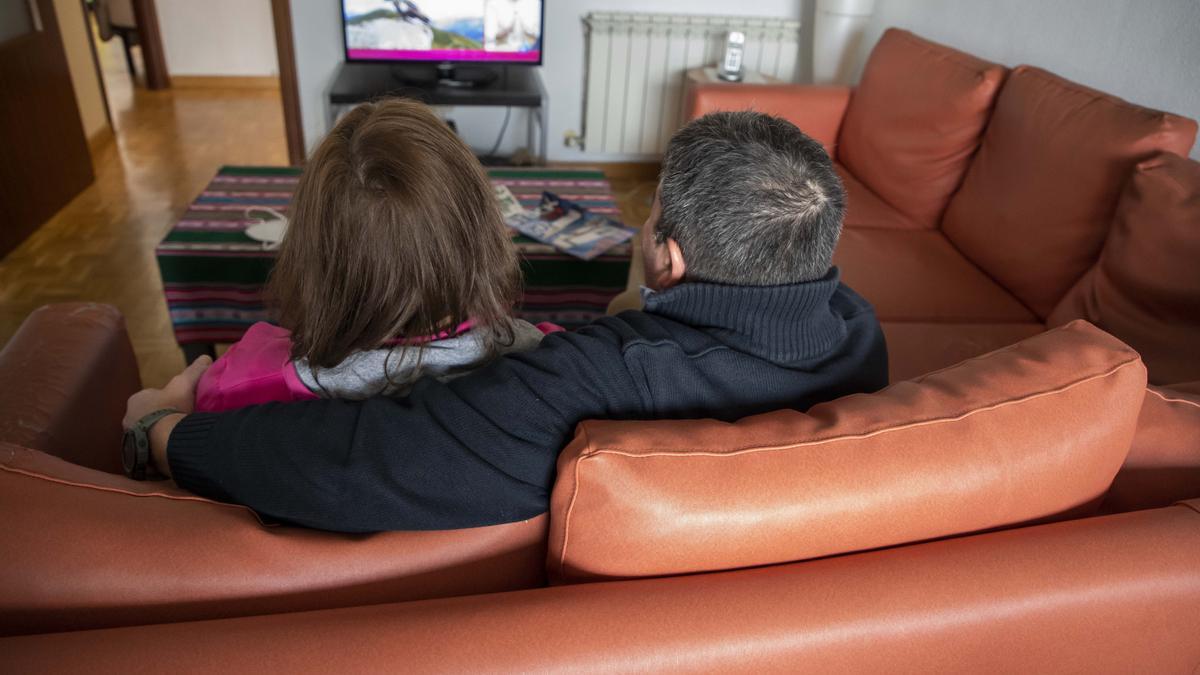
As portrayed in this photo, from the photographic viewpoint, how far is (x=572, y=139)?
12.0ft

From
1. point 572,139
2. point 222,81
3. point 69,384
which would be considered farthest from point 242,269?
point 222,81

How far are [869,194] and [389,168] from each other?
1.97 metres

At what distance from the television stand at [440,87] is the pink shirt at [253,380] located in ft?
7.20

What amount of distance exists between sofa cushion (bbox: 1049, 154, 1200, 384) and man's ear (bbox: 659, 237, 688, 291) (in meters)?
1.06

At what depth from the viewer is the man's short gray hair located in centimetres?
90

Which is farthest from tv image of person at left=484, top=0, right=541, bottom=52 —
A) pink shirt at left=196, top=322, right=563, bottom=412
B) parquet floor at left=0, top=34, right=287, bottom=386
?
pink shirt at left=196, top=322, right=563, bottom=412

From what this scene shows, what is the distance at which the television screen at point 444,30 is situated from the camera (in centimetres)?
307

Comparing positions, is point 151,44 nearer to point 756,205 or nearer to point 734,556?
point 756,205

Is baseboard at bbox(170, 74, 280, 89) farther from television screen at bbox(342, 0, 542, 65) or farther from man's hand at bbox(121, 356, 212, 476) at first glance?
man's hand at bbox(121, 356, 212, 476)

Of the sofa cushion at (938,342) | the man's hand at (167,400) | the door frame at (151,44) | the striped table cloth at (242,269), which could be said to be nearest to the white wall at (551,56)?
the striped table cloth at (242,269)

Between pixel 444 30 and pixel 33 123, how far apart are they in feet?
4.97

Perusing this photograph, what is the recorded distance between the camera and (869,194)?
2.51 m

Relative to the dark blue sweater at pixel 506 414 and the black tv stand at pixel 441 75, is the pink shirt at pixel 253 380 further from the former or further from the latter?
the black tv stand at pixel 441 75

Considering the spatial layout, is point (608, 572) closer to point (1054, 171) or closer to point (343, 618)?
point (343, 618)
